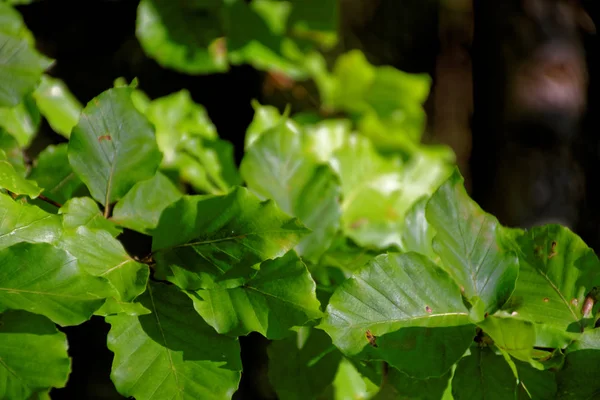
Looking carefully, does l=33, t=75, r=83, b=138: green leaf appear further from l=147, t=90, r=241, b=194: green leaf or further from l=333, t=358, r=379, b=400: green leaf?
l=333, t=358, r=379, b=400: green leaf

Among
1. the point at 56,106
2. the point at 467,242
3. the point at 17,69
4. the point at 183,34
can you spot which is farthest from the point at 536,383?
the point at 183,34

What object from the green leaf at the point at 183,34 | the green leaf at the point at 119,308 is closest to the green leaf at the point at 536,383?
the green leaf at the point at 119,308

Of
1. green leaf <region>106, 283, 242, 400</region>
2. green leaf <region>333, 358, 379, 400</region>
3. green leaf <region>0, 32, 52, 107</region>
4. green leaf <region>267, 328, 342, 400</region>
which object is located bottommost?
green leaf <region>333, 358, 379, 400</region>

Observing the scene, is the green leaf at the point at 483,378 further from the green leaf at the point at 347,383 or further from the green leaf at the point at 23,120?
the green leaf at the point at 23,120

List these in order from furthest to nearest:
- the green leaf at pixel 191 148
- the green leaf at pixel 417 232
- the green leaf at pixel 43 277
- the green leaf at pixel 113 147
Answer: the green leaf at pixel 191 148
the green leaf at pixel 417 232
the green leaf at pixel 113 147
the green leaf at pixel 43 277

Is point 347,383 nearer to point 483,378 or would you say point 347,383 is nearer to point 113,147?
point 483,378

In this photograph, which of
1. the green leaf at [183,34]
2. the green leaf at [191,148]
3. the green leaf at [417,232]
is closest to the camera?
the green leaf at [417,232]

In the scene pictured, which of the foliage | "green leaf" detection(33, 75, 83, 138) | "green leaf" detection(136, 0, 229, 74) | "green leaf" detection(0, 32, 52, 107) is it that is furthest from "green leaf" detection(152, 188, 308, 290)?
"green leaf" detection(136, 0, 229, 74)
